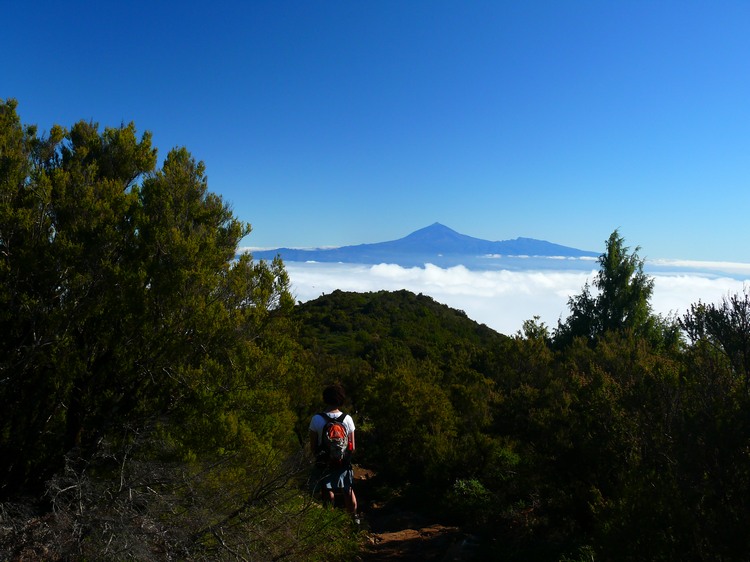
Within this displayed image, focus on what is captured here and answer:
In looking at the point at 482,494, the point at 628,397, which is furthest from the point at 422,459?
the point at 628,397

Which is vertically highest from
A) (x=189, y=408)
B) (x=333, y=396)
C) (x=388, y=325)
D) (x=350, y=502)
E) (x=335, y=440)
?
(x=333, y=396)

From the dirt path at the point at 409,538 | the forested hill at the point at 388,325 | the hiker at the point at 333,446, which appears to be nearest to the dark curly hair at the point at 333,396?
the hiker at the point at 333,446

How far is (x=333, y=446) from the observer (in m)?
5.88

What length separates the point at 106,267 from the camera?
680 centimetres

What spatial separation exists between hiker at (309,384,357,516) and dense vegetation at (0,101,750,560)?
11.6 inches

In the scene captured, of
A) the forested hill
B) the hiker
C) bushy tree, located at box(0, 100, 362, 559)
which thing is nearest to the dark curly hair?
the hiker

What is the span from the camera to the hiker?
5863mm

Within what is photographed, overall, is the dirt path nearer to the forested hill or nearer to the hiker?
the hiker

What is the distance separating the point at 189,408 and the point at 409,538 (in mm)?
8048

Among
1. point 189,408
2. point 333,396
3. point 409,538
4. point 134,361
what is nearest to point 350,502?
point 333,396

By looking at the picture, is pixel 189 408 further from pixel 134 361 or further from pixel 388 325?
pixel 388 325

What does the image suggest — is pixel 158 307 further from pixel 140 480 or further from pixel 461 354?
pixel 461 354

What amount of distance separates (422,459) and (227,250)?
14.4 metres

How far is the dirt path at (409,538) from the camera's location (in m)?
10.7
